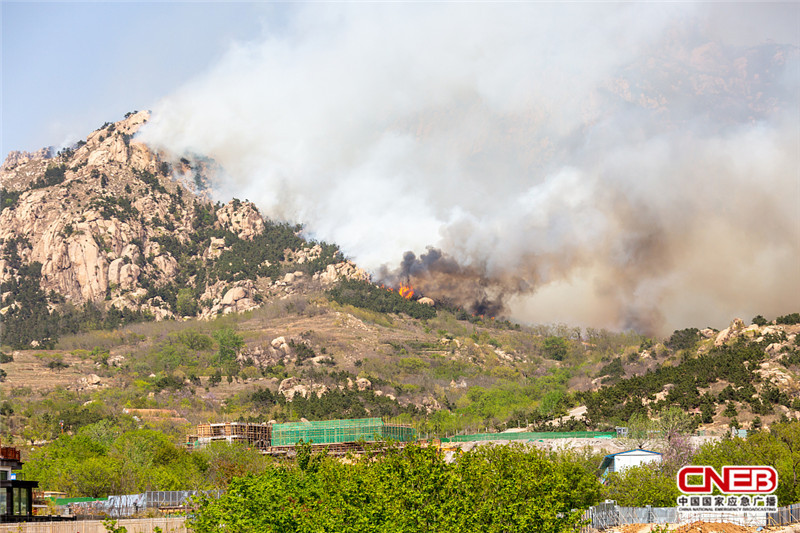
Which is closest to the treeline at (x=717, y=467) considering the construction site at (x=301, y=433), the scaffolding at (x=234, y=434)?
the construction site at (x=301, y=433)

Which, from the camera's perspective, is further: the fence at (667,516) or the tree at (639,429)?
the tree at (639,429)

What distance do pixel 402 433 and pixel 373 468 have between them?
277 feet

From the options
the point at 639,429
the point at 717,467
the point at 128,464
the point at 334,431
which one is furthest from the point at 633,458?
the point at 334,431

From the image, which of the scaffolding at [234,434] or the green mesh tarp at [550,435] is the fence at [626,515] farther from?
the scaffolding at [234,434]

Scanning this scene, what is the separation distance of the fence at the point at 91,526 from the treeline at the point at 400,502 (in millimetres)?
3040

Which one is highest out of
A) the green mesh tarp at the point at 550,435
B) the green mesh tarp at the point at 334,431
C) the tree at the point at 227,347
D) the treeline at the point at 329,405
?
the tree at the point at 227,347

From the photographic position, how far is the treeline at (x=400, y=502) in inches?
1895

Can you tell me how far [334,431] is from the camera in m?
146

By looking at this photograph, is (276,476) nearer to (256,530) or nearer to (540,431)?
(256,530)

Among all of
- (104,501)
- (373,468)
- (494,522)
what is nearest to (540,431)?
(104,501)

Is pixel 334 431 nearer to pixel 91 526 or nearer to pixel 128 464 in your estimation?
pixel 128 464

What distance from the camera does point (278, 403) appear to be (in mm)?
166250

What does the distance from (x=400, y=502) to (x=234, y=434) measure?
318 feet

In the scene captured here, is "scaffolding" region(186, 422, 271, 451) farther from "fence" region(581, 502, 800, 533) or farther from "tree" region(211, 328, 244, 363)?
"fence" region(581, 502, 800, 533)
